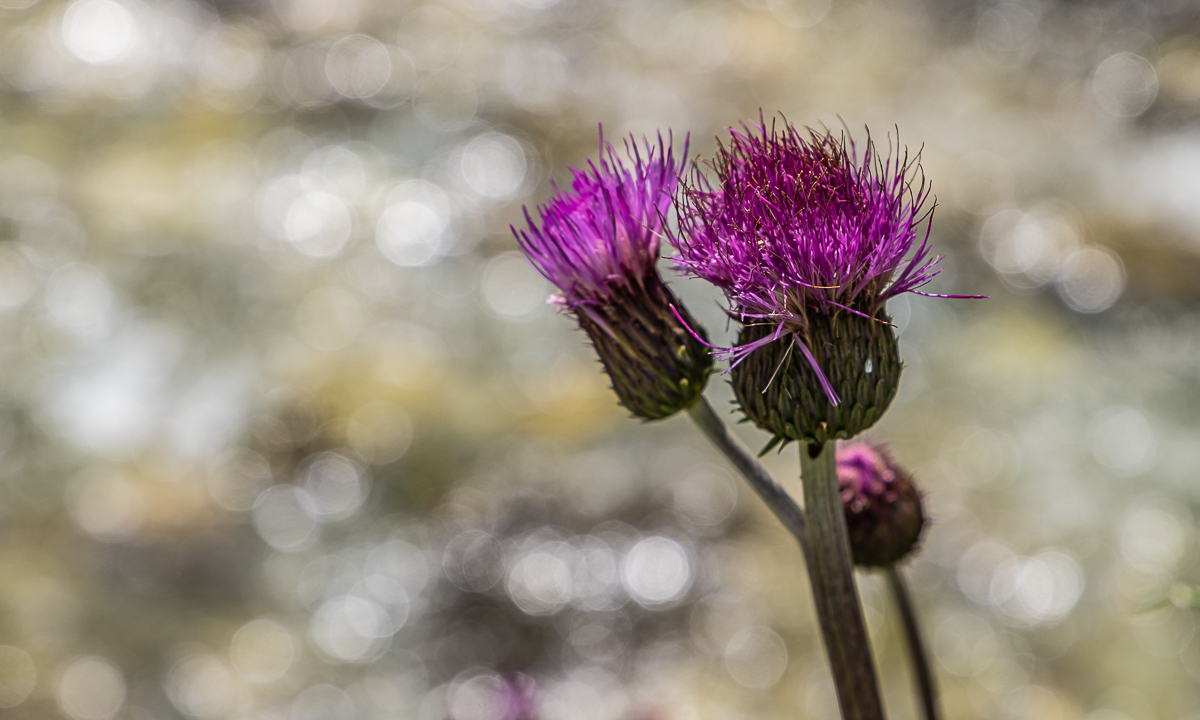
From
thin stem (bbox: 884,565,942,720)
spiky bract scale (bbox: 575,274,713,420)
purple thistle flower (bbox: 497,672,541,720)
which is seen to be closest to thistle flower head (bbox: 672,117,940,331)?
spiky bract scale (bbox: 575,274,713,420)

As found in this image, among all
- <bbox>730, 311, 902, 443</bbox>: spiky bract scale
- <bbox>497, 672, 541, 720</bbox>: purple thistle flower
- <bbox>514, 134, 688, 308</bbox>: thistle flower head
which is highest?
<bbox>514, 134, 688, 308</bbox>: thistle flower head

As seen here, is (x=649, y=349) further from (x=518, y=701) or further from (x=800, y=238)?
(x=518, y=701)

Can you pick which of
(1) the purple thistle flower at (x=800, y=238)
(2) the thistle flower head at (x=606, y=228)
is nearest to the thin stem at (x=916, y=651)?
(1) the purple thistle flower at (x=800, y=238)

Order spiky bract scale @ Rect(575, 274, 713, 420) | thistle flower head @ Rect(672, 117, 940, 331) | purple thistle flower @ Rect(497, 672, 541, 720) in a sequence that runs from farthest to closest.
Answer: purple thistle flower @ Rect(497, 672, 541, 720) → spiky bract scale @ Rect(575, 274, 713, 420) → thistle flower head @ Rect(672, 117, 940, 331)

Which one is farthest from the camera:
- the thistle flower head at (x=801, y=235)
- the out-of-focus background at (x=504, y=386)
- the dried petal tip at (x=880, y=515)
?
the out-of-focus background at (x=504, y=386)

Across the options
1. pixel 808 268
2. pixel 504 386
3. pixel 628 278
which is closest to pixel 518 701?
pixel 628 278

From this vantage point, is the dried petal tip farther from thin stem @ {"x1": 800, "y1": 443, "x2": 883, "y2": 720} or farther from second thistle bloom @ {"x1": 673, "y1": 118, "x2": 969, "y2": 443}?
second thistle bloom @ {"x1": 673, "y1": 118, "x2": 969, "y2": 443}

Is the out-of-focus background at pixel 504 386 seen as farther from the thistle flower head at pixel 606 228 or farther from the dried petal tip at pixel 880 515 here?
the thistle flower head at pixel 606 228
